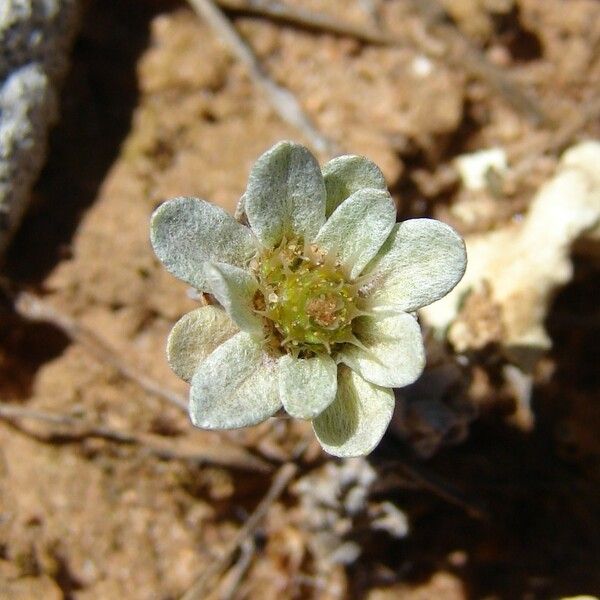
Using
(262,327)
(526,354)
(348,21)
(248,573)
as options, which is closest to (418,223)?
(262,327)

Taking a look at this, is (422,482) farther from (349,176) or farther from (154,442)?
(349,176)

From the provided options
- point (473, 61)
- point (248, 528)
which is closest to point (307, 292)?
point (248, 528)

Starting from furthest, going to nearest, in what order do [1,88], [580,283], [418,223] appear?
[580,283] < [1,88] < [418,223]

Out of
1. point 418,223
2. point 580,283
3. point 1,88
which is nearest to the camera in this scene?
point 418,223

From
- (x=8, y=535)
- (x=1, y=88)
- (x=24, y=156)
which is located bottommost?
(x=8, y=535)

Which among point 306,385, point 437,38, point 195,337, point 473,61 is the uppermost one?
point 195,337

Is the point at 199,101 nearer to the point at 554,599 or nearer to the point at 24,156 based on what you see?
the point at 24,156

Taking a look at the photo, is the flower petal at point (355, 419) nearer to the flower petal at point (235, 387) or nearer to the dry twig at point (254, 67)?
the flower petal at point (235, 387)
